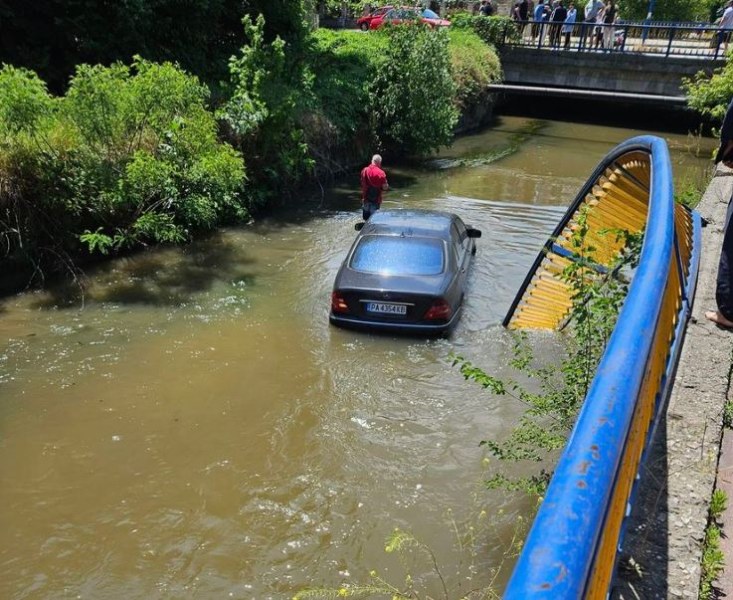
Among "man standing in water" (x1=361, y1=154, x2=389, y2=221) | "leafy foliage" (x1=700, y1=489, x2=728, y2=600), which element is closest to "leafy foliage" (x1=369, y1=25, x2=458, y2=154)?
"man standing in water" (x1=361, y1=154, x2=389, y2=221)

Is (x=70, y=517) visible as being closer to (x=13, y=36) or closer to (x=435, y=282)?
(x=435, y=282)

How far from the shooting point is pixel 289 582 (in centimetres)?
478

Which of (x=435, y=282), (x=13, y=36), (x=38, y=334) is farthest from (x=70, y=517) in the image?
(x=13, y=36)

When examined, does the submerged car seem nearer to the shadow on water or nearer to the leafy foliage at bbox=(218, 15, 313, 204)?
the shadow on water

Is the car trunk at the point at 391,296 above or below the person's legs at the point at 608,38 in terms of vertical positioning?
below

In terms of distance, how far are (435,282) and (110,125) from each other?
20.0ft

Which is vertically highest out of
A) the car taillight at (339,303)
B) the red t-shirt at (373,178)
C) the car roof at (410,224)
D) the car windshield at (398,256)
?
the red t-shirt at (373,178)

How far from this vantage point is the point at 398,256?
8727 mm

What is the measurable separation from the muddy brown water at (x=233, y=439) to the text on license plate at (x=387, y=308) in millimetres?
422

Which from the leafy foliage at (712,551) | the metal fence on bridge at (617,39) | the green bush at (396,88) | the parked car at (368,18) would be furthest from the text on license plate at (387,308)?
the parked car at (368,18)

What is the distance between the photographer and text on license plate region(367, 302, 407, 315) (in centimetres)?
833

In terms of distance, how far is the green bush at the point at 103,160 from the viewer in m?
9.49

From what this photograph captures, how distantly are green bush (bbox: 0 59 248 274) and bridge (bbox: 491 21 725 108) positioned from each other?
17.4m

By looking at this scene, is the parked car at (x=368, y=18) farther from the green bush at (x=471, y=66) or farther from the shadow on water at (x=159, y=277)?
the shadow on water at (x=159, y=277)
